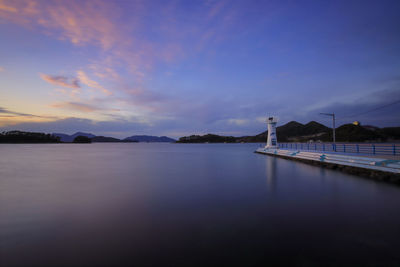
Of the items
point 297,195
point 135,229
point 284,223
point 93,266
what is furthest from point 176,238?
point 297,195

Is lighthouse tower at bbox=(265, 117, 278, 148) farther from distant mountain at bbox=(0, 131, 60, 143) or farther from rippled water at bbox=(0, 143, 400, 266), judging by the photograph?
distant mountain at bbox=(0, 131, 60, 143)

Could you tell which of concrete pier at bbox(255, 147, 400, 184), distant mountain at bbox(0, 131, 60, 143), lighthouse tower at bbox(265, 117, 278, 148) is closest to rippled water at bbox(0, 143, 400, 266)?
concrete pier at bbox(255, 147, 400, 184)

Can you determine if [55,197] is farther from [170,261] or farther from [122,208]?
[170,261]

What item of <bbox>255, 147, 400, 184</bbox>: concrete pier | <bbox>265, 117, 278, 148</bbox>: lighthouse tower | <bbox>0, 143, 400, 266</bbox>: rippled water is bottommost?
<bbox>0, 143, 400, 266</bbox>: rippled water

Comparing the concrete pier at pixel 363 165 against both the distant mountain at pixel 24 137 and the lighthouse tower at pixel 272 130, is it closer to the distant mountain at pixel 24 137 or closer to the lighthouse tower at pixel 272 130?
the lighthouse tower at pixel 272 130

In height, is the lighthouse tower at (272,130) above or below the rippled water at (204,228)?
above

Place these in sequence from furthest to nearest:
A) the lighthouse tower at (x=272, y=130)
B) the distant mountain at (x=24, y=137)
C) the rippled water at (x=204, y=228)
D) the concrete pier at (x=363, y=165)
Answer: the distant mountain at (x=24, y=137)
the lighthouse tower at (x=272, y=130)
the concrete pier at (x=363, y=165)
the rippled water at (x=204, y=228)

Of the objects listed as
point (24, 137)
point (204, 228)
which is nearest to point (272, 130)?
point (204, 228)

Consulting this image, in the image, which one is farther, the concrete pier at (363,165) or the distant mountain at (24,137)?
the distant mountain at (24,137)

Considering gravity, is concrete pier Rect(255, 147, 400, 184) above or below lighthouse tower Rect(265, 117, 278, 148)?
below

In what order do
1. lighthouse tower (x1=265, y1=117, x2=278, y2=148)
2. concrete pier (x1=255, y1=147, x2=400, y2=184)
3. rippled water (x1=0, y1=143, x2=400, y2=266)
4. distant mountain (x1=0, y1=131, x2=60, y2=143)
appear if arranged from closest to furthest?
rippled water (x1=0, y1=143, x2=400, y2=266)
concrete pier (x1=255, y1=147, x2=400, y2=184)
lighthouse tower (x1=265, y1=117, x2=278, y2=148)
distant mountain (x1=0, y1=131, x2=60, y2=143)

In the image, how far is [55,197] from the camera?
8.94 m

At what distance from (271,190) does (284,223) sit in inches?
183

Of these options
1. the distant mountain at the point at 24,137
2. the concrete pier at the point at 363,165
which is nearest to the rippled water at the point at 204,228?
the concrete pier at the point at 363,165
